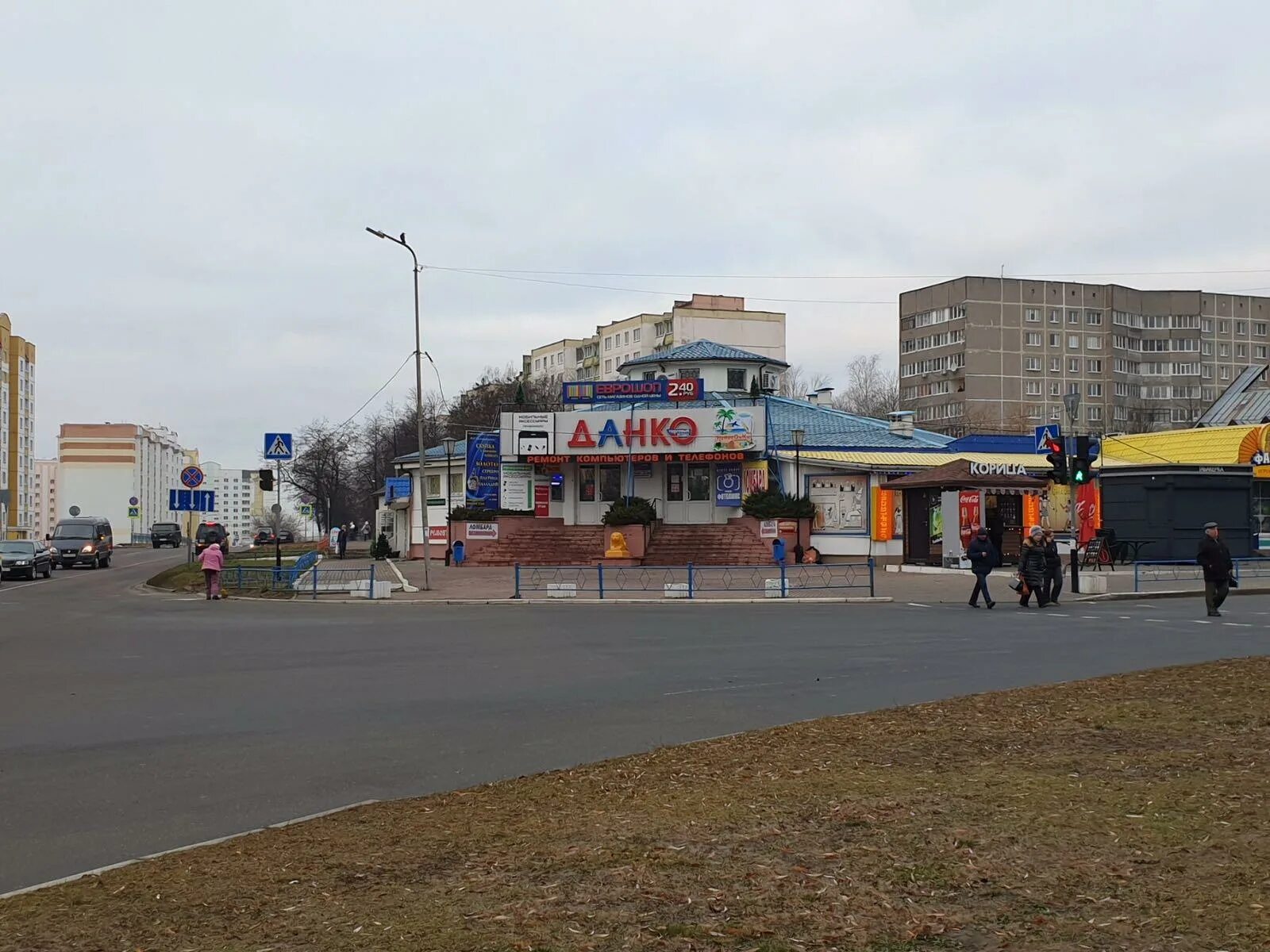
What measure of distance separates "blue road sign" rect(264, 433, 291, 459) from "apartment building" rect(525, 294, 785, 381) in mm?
60816

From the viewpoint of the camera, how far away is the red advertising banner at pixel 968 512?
37.3 meters

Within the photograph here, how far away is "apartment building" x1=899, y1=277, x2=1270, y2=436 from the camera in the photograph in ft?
348

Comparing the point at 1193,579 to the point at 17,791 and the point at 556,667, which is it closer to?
the point at 556,667

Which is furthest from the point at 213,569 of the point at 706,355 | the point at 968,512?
the point at 706,355

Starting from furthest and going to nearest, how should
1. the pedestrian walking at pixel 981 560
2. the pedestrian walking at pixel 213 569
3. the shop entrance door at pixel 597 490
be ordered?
the shop entrance door at pixel 597 490 → the pedestrian walking at pixel 213 569 → the pedestrian walking at pixel 981 560

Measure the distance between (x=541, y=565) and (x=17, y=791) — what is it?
1364 inches

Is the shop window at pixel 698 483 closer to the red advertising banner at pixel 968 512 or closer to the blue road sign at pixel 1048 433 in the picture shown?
the red advertising banner at pixel 968 512

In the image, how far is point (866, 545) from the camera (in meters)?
43.1

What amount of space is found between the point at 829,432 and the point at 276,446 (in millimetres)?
23263

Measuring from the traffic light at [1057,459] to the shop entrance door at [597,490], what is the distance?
817 inches

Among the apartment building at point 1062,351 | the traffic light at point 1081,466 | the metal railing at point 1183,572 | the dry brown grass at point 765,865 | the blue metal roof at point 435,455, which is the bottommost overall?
the dry brown grass at point 765,865

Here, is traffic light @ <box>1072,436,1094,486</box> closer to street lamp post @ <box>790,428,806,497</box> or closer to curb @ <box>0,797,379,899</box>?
street lamp post @ <box>790,428,806,497</box>

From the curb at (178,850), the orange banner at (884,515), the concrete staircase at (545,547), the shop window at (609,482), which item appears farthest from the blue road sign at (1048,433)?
the curb at (178,850)

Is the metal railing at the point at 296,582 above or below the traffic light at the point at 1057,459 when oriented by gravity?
below
